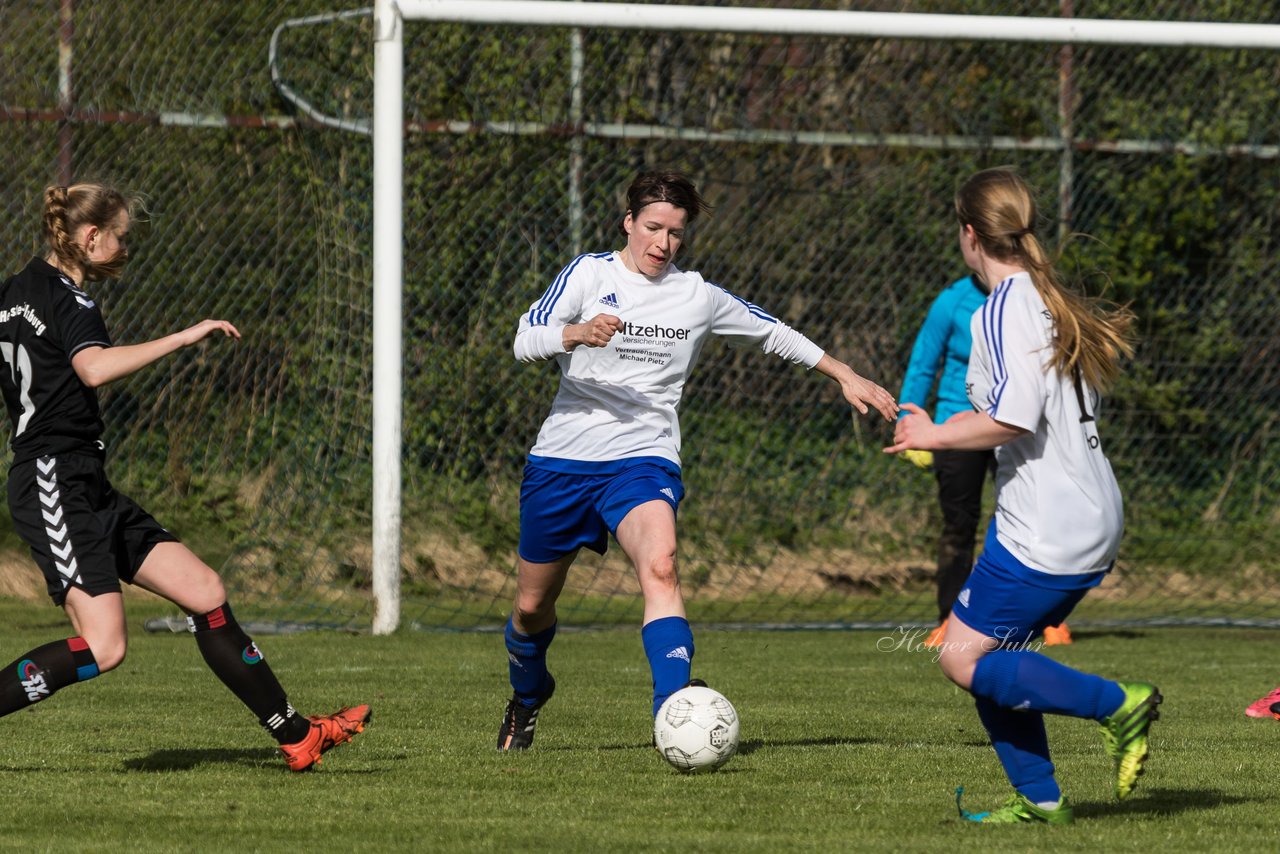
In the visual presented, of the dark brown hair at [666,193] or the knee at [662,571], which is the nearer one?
the knee at [662,571]

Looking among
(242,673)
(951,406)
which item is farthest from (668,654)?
(951,406)

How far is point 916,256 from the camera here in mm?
11430

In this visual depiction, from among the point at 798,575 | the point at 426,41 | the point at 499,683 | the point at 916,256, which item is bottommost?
the point at 798,575

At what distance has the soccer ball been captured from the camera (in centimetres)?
455

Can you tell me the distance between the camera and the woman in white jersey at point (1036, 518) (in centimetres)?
397

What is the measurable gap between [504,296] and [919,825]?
6.60 metres

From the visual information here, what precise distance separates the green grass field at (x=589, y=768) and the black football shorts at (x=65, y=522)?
1.86ft

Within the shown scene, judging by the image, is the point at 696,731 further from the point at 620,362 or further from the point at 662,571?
the point at 620,362

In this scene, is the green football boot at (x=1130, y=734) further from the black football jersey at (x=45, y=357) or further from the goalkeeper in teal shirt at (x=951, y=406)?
the goalkeeper in teal shirt at (x=951, y=406)

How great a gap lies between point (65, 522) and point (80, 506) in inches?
2.3

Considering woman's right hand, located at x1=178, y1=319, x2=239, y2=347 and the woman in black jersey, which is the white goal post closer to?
the woman in black jersey

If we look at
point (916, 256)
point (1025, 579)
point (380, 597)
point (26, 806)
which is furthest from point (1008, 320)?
point (916, 256)

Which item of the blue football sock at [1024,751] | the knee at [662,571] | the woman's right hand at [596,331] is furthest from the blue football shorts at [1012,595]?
the woman's right hand at [596,331]

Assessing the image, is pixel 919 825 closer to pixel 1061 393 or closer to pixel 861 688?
pixel 1061 393
